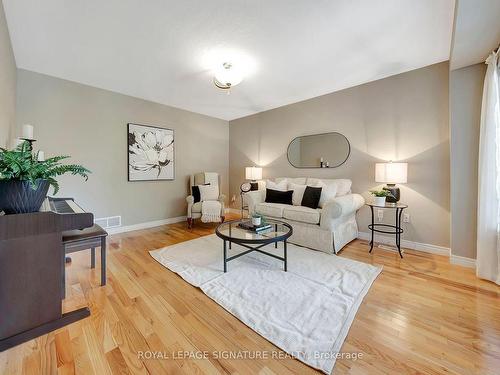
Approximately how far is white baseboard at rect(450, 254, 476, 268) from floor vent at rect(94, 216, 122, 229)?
4.70 m

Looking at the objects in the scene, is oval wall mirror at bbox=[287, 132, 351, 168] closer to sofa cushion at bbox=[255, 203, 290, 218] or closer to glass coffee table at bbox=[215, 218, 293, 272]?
sofa cushion at bbox=[255, 203, 290, 218]

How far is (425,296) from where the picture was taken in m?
1.77

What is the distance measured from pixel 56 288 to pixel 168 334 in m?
0.80

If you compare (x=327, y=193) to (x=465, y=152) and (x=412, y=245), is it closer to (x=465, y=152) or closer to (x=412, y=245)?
(x=412, y=245)

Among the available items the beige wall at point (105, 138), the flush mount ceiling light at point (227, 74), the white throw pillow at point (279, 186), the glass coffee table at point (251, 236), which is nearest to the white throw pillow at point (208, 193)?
the beige wall at point (105, 138)

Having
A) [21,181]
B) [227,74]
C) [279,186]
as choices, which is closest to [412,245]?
[279,186]

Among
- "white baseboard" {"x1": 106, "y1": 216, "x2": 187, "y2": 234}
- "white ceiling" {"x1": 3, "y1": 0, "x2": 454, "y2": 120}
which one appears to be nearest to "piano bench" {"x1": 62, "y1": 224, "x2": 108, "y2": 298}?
"white baseboard" {"x1": 106, "y1": 216, "x2": 187, "y2": 234}

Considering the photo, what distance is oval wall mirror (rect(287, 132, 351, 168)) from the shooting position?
3.45 m

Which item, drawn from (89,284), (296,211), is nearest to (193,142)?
(296,211)

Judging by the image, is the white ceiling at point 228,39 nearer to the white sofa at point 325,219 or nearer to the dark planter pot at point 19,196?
the dark planter pot at point 19,196

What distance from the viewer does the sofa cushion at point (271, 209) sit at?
10.3ft

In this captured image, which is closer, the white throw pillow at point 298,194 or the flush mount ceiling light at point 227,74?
the flush mount ceiling light at point 227,74

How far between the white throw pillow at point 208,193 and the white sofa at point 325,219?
3.38 feet

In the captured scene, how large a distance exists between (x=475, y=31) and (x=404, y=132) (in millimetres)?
1297
